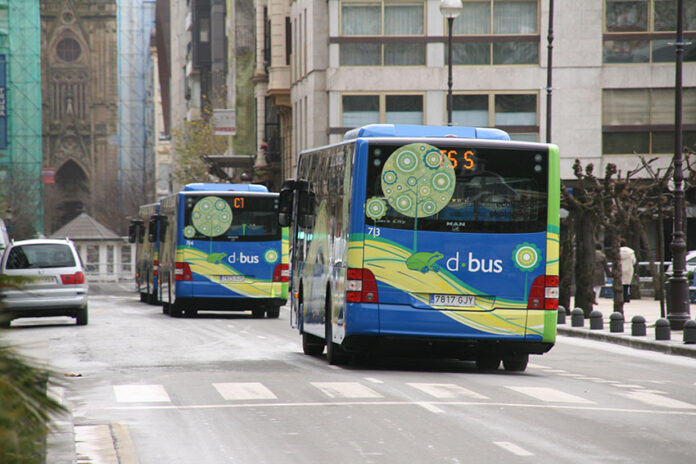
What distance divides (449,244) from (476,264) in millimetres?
380

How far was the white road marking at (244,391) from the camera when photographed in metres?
12.0

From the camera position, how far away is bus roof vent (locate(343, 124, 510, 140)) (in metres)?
15.1

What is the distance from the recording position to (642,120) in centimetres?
4994

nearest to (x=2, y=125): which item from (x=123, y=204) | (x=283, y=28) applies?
(x=123, y=204)

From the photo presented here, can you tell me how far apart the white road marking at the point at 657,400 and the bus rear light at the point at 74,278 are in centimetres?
1580

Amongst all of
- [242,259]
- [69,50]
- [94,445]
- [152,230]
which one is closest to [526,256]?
[94,445]

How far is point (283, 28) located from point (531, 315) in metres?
49.2

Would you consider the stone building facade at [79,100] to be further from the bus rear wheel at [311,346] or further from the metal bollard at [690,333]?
the bus rear wheel at [311,346]

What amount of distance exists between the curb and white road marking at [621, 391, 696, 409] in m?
6.24

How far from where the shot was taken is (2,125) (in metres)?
106

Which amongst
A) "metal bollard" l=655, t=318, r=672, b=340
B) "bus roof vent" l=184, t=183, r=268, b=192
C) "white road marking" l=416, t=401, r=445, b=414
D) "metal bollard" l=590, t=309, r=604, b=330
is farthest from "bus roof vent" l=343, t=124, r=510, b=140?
"bus roof vent" l=184, t=183, r=268, b=192

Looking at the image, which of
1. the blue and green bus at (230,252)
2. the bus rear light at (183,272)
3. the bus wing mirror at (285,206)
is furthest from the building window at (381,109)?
the bus wing mirror at (285,206)

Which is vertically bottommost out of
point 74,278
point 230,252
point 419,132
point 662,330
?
point 662,330

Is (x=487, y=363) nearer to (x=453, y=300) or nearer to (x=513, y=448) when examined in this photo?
(x=453, y=300)
